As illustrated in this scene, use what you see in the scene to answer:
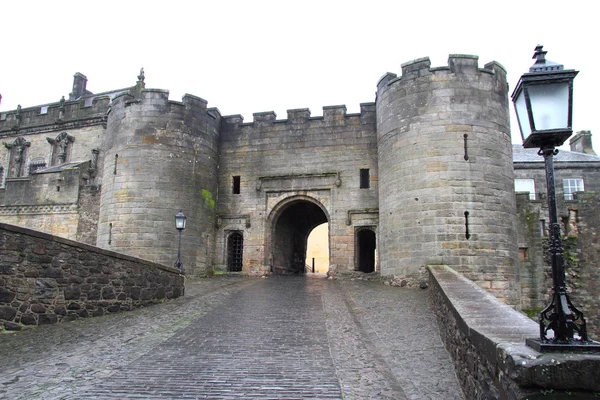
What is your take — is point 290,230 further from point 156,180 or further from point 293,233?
point 156,180

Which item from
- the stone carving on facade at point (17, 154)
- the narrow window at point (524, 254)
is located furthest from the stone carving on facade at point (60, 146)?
the narrow window at point (524, 254)

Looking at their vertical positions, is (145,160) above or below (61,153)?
below

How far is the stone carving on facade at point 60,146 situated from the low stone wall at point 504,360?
1114 inches

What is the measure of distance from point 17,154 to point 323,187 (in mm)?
21777

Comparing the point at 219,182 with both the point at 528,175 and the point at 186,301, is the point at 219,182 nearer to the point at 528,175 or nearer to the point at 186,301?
the point at 186,301

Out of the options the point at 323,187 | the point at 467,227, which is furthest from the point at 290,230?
the point at 467,227

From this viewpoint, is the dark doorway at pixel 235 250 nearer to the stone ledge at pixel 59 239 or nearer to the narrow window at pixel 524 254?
the stone ledge at pixel 59 239

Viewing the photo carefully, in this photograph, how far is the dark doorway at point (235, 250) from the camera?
2217 cm

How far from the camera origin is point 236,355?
24.8 ft

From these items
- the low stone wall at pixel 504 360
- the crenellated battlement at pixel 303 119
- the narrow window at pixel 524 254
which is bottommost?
the low stone wall at pixel 504 360

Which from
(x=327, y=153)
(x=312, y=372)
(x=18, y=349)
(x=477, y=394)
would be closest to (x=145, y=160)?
(x=327, y=153)

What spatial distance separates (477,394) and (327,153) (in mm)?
16770

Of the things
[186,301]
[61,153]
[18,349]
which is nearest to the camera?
[18,349]

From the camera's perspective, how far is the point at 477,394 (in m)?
5.09
